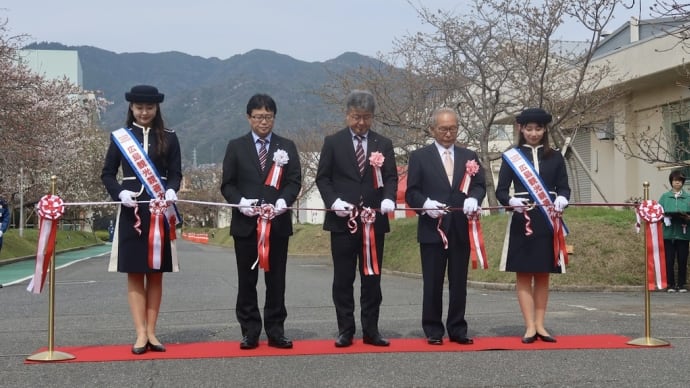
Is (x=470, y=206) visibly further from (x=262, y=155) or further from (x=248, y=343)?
(x=248, y=343)

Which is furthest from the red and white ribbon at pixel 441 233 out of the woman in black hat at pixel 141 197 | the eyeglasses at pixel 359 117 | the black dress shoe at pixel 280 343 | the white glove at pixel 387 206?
the woman in black hat at pixel 141 197

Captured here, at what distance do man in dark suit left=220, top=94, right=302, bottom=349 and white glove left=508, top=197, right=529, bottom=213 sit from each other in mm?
1790

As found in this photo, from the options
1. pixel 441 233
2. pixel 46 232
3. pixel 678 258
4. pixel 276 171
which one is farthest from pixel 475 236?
pixel 678 258

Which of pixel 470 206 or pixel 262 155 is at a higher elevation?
pixel 262 155

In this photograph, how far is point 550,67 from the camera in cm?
1967

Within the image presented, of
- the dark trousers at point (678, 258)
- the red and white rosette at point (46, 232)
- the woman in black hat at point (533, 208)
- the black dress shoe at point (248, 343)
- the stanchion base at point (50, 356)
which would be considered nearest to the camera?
the stanchion base at point (50, 356)

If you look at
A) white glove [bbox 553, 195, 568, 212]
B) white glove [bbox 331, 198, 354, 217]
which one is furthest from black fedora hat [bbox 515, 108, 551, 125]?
white glove [bbox 331, 198, 354, 217]

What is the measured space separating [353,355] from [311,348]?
48 cm

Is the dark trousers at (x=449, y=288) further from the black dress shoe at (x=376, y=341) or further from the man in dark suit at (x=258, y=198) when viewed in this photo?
the man in dark suit at (x=258, y=198)

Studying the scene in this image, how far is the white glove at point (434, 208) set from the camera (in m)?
6.48

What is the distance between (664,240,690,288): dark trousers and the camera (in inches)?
504

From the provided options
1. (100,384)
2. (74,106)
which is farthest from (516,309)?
(74,106)

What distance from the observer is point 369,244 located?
6559mm

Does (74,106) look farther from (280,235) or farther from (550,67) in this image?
(280,235)
